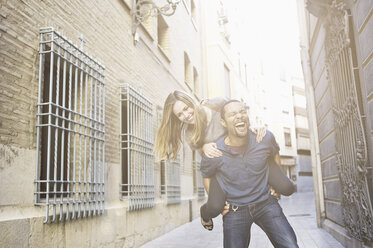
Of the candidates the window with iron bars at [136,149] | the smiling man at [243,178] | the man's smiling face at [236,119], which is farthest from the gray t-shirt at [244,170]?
the window with iron bars at [136,149]

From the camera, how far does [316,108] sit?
866cm

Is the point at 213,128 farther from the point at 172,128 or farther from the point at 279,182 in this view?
the point at 279,182

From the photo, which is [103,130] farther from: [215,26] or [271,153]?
[215,26]

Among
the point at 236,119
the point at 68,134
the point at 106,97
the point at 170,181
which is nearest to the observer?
the point at 236,119

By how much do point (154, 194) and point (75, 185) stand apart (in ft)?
10.4

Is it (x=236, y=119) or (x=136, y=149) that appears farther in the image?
(x=136, y=149)

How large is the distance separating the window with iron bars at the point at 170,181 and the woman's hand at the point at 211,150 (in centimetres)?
584

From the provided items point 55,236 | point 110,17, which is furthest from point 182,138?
point 110,17

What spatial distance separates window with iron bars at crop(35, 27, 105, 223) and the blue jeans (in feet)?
7.74

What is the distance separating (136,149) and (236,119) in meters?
4.57

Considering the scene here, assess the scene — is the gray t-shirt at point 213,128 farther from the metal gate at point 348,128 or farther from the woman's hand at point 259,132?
the metal gate at point 348,128

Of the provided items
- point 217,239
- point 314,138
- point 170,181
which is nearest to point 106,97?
point 217,239

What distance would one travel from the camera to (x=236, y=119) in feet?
9.11

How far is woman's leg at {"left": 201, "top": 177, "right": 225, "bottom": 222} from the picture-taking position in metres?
2.83
